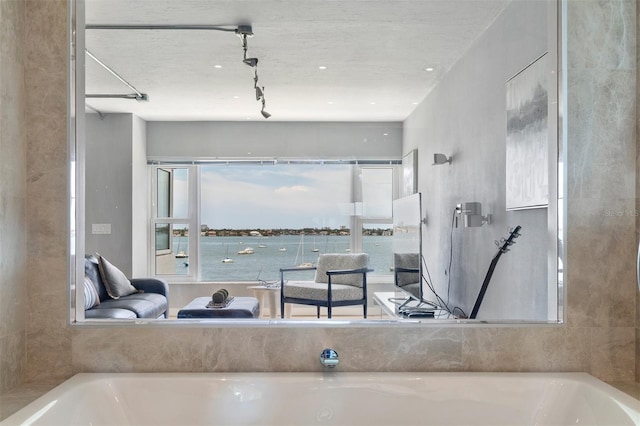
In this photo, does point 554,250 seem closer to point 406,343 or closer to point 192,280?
point 406,343

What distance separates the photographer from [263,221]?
193cm

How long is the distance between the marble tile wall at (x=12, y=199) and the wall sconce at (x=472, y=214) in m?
1.73

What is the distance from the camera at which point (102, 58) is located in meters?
1.78

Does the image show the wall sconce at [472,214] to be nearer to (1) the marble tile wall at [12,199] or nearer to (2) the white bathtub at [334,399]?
(2) the white bathtub at [334,399]

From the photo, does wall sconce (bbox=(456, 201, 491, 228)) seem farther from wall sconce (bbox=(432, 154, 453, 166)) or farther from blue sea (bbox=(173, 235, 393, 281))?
blue sea (bbox=(173, 235, 393, 281))

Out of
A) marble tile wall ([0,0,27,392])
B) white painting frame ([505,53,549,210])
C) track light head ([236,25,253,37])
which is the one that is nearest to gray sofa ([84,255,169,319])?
marble tile wall ([0,0,27,392])

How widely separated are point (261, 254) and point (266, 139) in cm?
50

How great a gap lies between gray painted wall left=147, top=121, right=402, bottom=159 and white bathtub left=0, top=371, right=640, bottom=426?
93cm

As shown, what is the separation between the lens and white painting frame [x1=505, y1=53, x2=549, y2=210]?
1725 millimetres

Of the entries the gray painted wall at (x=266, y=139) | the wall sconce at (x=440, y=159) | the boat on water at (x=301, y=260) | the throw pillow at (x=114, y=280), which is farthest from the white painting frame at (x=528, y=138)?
the throw pillow at (x=114, y=280)

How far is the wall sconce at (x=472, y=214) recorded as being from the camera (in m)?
1.94

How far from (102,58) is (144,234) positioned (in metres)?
0.74

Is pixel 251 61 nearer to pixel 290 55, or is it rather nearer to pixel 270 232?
pixel 290 55

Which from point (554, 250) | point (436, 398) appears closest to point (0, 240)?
point (436, 398)
